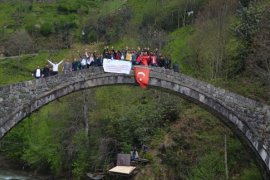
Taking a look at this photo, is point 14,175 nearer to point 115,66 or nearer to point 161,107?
point 161,107

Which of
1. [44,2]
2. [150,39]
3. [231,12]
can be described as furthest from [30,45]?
[231,12]

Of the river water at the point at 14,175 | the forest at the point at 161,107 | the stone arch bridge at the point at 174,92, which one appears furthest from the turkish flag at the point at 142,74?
the river water at the point at 14,175

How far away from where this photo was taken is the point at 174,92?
31.0m

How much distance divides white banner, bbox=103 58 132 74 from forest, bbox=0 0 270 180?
834 cm

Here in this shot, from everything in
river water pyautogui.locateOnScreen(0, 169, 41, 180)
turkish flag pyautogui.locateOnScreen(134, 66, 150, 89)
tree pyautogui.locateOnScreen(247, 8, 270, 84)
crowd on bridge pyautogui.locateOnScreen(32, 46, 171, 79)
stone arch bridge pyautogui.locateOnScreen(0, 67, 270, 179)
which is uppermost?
tree pyautogui.locateOnScreen(247, 8, 270, 84)

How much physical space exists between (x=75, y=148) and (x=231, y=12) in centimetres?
1758

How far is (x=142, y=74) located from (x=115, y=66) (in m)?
1.67

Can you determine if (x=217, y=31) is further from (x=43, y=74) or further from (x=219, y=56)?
(x=43, y=74)

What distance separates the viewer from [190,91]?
30.5 metres

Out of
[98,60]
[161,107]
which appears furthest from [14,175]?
[98,60]

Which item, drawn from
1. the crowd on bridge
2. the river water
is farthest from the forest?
the crowd on bridge

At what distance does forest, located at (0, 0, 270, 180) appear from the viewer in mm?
34625

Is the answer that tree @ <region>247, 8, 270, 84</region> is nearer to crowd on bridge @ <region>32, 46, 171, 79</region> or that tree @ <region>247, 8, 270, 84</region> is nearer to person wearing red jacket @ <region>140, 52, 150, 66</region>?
crowd on bridge @ <region>32, 46, 171, 79</region>

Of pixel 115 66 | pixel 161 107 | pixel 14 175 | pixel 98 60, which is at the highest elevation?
pixel 98 60
